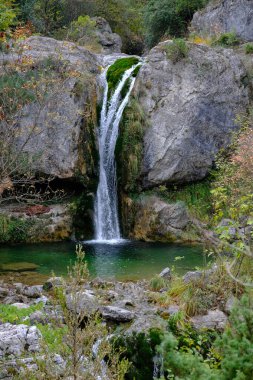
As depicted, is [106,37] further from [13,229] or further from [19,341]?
[19,341]

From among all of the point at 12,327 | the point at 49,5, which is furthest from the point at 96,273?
the point at 49,5

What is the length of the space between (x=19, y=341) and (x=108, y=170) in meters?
10.6

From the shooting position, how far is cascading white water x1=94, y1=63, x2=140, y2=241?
15219mm

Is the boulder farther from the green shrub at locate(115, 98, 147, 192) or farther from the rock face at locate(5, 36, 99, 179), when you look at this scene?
the green shrub at locate(115, 98, 147, 192)

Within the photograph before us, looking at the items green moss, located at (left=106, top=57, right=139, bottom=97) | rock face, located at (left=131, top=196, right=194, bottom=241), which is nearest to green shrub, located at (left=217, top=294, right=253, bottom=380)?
rock face, located at (left=131, top=196, right=194, bottom=241)

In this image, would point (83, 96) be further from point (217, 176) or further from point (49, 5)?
point (49, 5)

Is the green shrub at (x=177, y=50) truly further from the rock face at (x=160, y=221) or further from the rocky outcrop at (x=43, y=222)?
the rocky outcrop at (x=43, y=222)

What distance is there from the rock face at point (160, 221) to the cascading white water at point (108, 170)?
0.74 meters

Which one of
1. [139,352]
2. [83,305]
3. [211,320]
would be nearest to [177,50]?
[211,320]

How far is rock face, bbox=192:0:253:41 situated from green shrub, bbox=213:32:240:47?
45 centimetres

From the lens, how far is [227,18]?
19469mm

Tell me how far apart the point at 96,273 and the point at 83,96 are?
6850mm

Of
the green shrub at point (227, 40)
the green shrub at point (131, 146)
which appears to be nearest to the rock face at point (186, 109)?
the green shrub at point (131, 146)

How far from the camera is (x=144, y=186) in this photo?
15.5m
